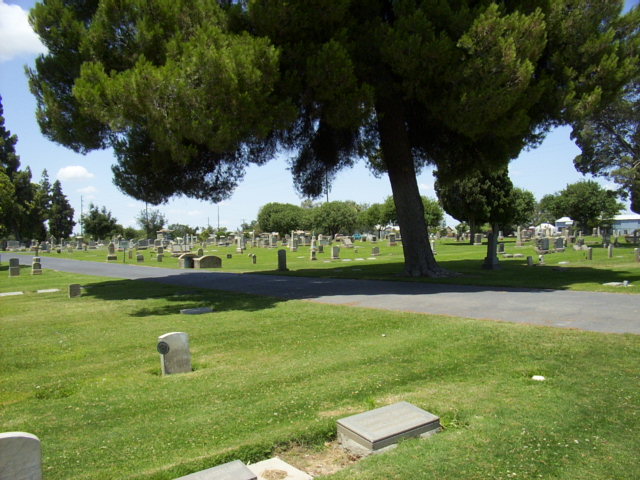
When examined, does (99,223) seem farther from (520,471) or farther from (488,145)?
(520,471)

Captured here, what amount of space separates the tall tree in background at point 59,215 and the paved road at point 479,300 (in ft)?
236

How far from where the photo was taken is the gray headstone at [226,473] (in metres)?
Result: 3.13

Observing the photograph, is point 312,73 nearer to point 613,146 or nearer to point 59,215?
point 613,146

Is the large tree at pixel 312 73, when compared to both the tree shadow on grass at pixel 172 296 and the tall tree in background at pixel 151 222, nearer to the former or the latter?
the tree shadow on grass at pixel 172 296

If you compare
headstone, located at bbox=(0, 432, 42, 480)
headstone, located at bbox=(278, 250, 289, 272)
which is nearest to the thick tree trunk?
headstone, located at bbox=(278, 250, 289, 272)

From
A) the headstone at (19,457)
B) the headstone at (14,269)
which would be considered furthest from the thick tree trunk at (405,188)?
the headstone at (14,269)

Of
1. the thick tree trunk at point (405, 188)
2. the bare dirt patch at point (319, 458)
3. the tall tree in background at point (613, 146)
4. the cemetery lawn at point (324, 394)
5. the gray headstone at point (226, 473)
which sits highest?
the tall tree in background at point (613, 146)

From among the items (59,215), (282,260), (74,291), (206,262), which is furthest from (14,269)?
(59,215)

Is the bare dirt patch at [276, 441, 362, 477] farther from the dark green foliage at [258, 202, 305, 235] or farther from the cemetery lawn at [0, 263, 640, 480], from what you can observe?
the dark green foliage at [258, 202, 305, 235]

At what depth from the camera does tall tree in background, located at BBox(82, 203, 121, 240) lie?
72.2 m

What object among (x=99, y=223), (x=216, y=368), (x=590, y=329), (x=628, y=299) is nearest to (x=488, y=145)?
(x=628, y=299)

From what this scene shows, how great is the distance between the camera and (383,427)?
394 centimetres

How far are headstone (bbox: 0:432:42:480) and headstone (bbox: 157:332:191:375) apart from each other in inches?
122

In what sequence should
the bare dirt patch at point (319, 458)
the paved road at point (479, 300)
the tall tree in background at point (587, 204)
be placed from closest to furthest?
the bare dirt patch at point (319, 458) → the paved road at point (479, 300) → the tall tree in background at point (587, 204)
